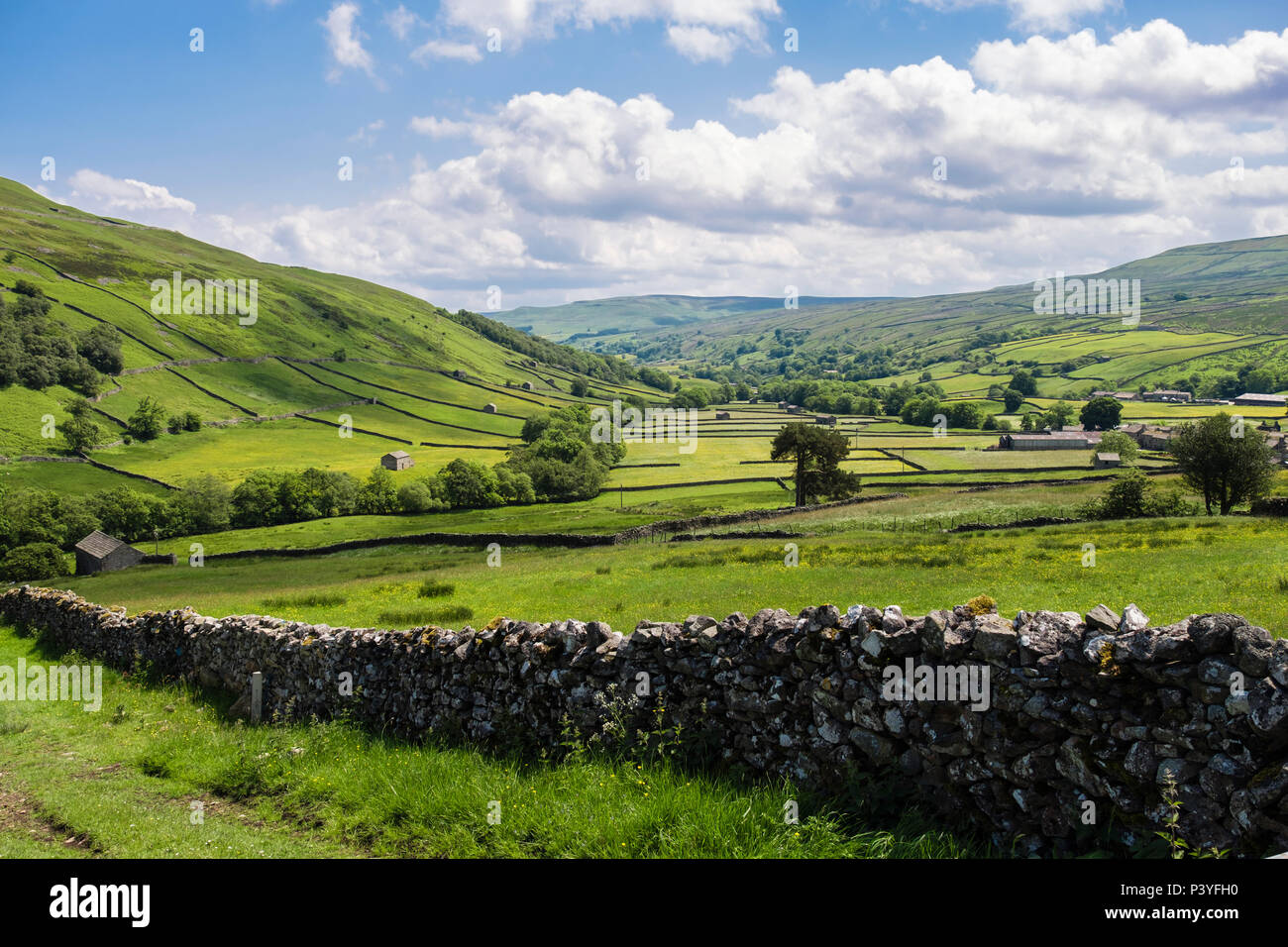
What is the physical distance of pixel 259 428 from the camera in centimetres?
16050

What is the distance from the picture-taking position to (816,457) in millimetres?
75438

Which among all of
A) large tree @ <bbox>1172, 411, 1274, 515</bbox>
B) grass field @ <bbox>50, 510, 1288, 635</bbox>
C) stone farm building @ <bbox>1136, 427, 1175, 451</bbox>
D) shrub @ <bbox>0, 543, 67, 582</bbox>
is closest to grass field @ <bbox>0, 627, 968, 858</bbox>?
grass field @ <bbox>50, 510, 1288, 635</bbox>

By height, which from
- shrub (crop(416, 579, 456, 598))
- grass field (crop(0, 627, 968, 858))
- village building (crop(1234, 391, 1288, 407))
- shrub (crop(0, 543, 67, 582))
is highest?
village building (crop(1234, 391, 1288, 407))

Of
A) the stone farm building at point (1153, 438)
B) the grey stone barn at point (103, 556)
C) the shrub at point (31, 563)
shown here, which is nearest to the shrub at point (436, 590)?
the grey stone barn at point (103, 556)

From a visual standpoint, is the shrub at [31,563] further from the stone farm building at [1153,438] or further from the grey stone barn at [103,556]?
the stone farm building at [1153,438]

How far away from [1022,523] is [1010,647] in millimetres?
41042

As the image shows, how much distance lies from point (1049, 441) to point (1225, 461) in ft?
325

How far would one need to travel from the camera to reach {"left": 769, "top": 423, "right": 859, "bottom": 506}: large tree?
7344 centimetres

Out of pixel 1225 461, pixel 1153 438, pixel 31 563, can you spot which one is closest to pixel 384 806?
pixel 1225 461

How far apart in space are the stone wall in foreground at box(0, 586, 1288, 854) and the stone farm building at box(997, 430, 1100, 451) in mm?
144249

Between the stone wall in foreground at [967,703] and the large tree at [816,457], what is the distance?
65296 mm

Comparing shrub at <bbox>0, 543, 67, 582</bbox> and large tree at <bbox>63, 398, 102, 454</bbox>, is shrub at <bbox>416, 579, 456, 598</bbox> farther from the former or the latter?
large tree at <bbox>63, 398, 102, 454</bbox>

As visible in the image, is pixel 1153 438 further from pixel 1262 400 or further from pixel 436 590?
pixel 436 590
